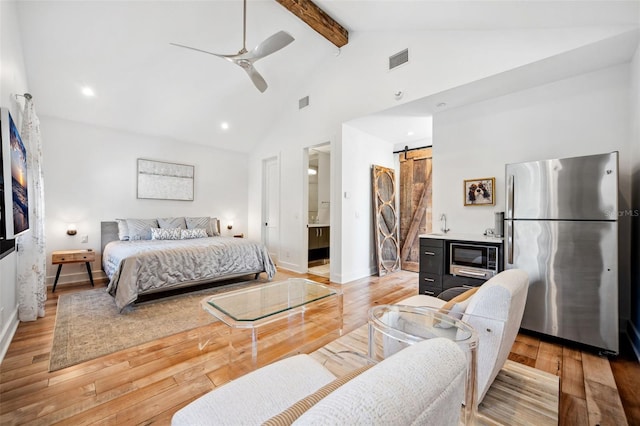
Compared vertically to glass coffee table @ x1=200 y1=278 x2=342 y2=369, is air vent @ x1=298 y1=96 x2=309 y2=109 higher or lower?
higher

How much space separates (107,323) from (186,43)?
3.62 metres

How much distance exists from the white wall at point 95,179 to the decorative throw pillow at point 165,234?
27.5 inches

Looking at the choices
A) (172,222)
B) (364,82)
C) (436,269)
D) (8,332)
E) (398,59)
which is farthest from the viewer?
(172,222)

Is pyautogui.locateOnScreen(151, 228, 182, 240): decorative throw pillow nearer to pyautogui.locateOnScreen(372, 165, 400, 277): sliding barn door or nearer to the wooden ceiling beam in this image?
pyautogui.locateOnScreen(372, 165, 400, 277): sliding barn door

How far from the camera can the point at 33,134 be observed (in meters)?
2.82

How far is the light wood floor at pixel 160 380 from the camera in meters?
1.56

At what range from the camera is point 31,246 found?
9.05 ft

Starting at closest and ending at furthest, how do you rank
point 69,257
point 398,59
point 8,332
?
point 8,332
point 398,59
point 69,257

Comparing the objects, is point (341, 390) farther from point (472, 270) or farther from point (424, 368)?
point (472, 270)

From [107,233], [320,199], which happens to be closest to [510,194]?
[320,199]

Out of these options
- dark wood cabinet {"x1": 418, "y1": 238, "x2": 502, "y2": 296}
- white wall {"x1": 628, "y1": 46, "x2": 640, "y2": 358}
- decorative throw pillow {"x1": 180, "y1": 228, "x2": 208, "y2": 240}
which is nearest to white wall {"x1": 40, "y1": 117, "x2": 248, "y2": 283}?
decorative throw pillow {"x1": 180, "y1": 228, "x2": 208, "y2": 240}

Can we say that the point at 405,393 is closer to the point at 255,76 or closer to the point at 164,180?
the point at 255,76

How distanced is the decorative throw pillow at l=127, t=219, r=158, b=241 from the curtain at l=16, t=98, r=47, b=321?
1583 mm

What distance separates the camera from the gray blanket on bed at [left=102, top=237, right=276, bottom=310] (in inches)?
122
